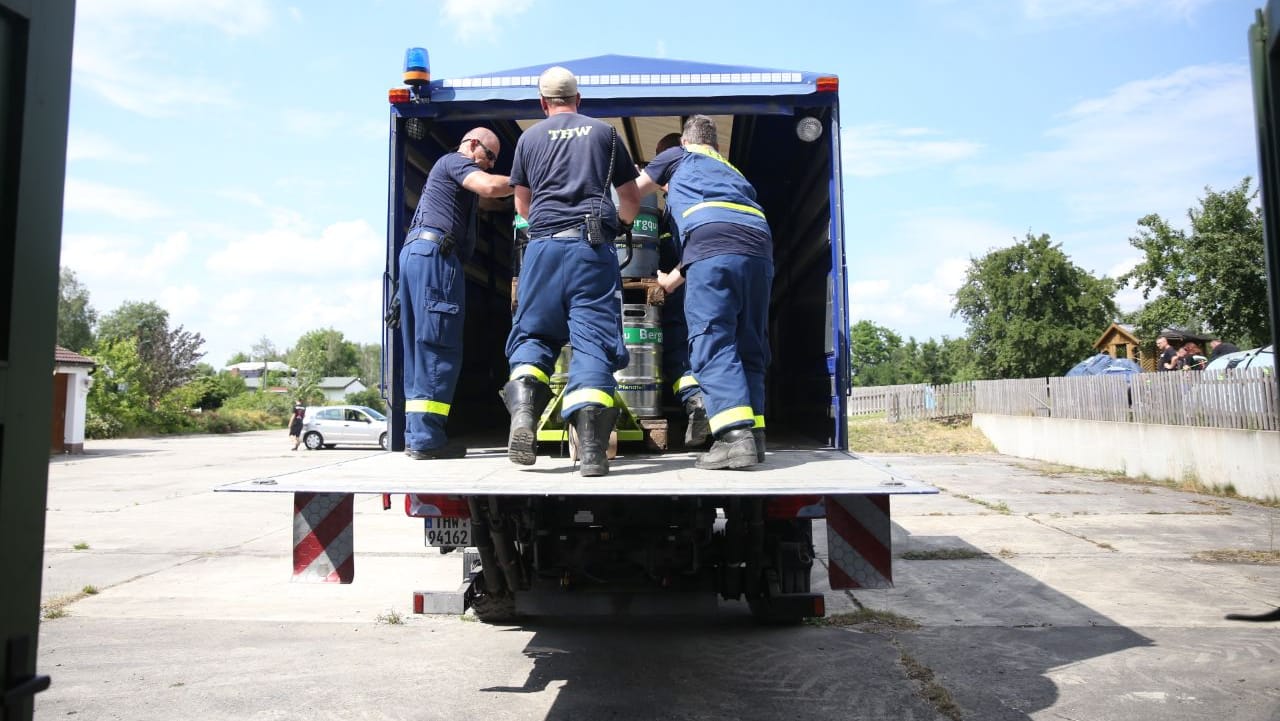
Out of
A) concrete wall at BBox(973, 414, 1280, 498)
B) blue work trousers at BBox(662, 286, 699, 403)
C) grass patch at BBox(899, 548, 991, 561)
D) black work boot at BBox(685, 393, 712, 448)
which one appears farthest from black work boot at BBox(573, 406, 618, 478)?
concrete wall at BBox(973, 414, 1280, 498)

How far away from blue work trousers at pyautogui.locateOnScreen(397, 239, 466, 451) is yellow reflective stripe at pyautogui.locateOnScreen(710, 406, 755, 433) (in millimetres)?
1388

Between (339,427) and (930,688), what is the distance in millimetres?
24343

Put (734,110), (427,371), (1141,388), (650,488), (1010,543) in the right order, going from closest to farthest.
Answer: (650,488) → (427,371) → (734,110) → (1010,543) → (1141,388)

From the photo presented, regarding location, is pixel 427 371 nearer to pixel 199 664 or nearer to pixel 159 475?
pixel 199 664

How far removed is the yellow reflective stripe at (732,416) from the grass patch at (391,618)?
2698mm

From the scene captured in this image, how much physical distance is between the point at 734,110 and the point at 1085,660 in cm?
336

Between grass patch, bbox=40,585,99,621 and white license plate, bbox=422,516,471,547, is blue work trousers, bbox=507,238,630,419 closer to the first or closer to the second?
white license plate, bbox=422,516,471,547

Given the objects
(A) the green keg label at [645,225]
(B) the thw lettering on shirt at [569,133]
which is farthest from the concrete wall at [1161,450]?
(B) the thw lettering on shirt at [569,133]

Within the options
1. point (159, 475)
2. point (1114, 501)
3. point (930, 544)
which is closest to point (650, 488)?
point (930, 544)

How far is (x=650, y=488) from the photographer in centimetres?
296

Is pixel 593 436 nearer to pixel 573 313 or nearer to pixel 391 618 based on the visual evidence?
pixel 573 313

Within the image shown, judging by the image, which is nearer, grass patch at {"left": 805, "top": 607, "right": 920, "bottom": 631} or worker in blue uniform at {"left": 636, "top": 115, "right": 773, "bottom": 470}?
worker in blue uniform at {"left": 636, "top": 115, "right": 773, "bottom": 470}

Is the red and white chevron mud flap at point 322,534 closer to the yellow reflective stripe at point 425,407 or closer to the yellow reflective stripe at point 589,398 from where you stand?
the yellow reflective stripe at point 425,407

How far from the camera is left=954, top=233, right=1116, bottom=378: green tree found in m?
45.3
